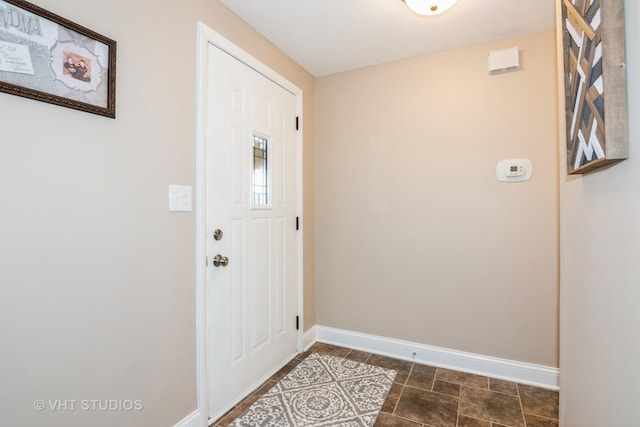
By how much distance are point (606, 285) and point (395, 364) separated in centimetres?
190

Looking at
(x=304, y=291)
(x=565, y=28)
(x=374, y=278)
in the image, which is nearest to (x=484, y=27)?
(x=565, y=28)

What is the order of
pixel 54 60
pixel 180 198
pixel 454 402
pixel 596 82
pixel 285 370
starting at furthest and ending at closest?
1. pixel 285 370
2. pixel 454 402
3. pixel 180 198
4. pixel 54 60
5. pixel 596 82

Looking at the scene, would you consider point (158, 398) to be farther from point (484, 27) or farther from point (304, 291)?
point (484, 27)

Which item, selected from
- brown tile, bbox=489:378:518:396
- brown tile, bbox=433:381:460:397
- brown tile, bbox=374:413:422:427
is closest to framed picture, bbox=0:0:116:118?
brown tile, bbox=374:413:422:427

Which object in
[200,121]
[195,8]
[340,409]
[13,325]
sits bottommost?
[340,409]

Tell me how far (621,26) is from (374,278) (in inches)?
87.0

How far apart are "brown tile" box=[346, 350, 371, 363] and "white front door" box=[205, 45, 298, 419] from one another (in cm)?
48

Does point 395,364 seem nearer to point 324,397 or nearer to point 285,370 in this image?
point 324,397

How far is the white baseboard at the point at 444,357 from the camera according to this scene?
6.98ft

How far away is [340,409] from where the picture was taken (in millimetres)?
1859

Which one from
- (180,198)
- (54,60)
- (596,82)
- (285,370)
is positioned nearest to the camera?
(596,82)

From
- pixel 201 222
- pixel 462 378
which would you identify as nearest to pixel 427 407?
pixel 462 378

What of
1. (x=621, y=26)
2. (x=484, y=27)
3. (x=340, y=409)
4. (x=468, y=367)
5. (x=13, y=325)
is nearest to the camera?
(x=621, y=26)

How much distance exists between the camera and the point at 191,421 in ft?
5.31
